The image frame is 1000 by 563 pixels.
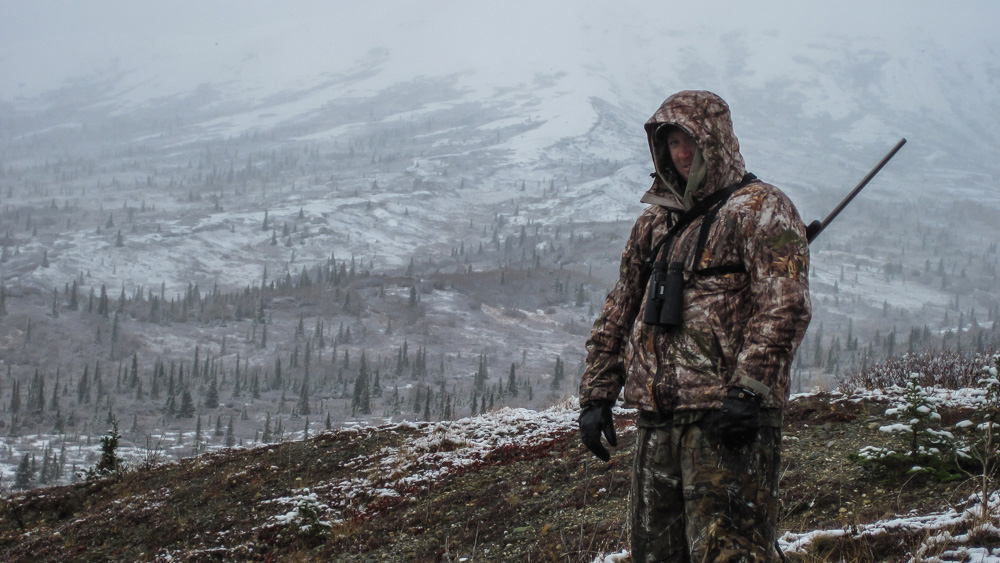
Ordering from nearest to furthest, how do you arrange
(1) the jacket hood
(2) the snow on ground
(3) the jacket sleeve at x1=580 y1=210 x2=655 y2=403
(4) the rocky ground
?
(1) the jacket hood < (3) the jacket sleeve at x1=580 y1=210 x2=655 y2=403 < (2) the snow on ground < (4) the rocky ground

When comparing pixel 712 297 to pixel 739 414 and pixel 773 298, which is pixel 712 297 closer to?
pixel 773 298

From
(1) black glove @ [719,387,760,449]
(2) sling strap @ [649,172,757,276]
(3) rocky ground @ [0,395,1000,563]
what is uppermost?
(2) sling strap @ [649,172,757,276]

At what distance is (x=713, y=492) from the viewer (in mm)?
3561

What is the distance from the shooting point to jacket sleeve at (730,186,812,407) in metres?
3.42

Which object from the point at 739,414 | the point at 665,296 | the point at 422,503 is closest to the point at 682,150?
the point at 665,296

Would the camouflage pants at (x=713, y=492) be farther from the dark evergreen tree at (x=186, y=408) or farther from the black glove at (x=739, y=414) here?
the dark evergreen tree at (x=186, y=408)

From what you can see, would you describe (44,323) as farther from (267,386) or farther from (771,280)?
(771,280)

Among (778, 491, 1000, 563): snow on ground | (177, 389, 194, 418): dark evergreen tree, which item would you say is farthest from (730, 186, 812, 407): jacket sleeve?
(177, 389, 194, 418): dark evergreen tree

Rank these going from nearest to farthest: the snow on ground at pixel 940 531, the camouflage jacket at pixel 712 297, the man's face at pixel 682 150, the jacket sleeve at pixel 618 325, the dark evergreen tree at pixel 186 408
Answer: the camouflage jacket at pixel 712 297
the man's face at pixel 682 150
the jacket sleeve at pixel 618 325
the snow on ground at pixel 940 531
the dark evergreen tree at pixel 186 408

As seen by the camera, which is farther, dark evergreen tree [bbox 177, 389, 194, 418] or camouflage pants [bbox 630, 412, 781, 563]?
dark evergreen tree [bbox 177, 389, 194, 418]

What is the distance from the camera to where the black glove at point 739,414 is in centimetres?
336

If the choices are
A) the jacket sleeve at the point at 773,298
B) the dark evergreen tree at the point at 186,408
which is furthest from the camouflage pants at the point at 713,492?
the dark evergreen tree at the point at 186,408

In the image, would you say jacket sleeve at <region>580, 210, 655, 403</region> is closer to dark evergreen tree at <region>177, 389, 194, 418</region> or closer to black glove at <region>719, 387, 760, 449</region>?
black glove at <region>719, 387, 760, 449</region>

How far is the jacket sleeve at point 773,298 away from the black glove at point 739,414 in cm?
4
